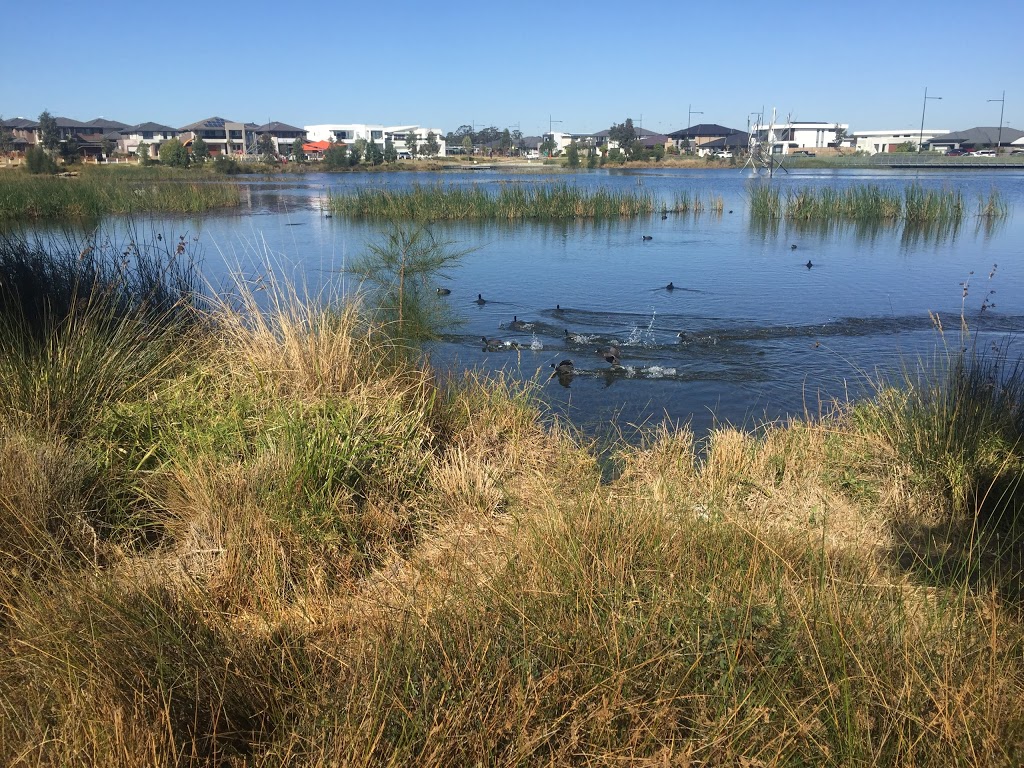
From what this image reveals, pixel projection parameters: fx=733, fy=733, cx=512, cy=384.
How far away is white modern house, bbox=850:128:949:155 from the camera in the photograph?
113944 mm

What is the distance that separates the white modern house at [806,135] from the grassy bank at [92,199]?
105 m

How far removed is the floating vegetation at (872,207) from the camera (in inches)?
974

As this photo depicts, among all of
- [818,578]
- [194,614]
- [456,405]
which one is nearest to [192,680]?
[194,614]

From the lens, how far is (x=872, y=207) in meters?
25.6

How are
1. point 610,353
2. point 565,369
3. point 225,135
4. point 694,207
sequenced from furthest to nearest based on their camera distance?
point 225,135 < point 694,207 < point 610,353 < point 565,369

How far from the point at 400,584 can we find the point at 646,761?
1394 mm

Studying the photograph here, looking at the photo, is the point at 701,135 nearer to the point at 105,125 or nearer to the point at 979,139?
the point at 979,139

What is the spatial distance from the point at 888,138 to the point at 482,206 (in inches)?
4818

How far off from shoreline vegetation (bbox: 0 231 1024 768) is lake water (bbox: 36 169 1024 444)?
232cm

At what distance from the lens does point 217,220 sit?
Answer: 24.9 m

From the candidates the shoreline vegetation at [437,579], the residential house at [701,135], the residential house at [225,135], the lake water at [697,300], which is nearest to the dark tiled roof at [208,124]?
the residential house at [225,135]

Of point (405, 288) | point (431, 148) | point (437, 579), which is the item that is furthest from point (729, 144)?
point (437, 579)

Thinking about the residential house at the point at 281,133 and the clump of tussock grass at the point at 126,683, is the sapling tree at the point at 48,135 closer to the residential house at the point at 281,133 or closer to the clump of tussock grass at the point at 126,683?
the residential house at the point at 281,133

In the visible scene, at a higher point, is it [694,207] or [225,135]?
[225,135]
